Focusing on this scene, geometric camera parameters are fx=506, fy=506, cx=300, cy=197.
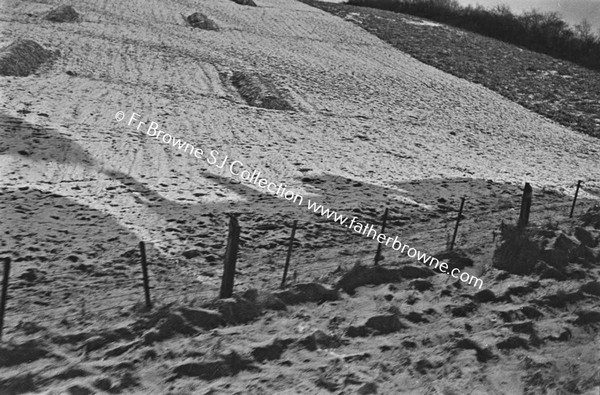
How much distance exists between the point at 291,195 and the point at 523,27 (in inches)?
1674

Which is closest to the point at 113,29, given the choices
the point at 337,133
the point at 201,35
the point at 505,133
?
the point at 201,35

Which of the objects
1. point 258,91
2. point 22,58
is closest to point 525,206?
point 258,91

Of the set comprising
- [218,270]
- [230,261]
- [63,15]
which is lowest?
[218,270]

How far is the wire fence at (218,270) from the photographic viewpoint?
693cm

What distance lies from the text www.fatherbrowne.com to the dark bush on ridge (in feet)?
114

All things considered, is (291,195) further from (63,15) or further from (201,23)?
(201,23)

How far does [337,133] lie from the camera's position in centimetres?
1850

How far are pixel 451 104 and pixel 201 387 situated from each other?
73.4 ft

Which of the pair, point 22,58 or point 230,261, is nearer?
point 230,261

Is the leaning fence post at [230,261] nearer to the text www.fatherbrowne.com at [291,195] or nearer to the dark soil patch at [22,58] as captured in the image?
the text www.fatherbrowne.com at [291,195]

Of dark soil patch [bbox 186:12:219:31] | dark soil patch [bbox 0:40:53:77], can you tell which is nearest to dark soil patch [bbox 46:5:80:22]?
dark soil patch [bbox 186:12:219:31]

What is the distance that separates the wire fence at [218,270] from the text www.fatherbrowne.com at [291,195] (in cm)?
22

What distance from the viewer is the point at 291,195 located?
41.0 ft

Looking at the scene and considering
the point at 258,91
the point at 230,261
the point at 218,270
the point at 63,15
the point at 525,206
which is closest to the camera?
the point at 230,261
